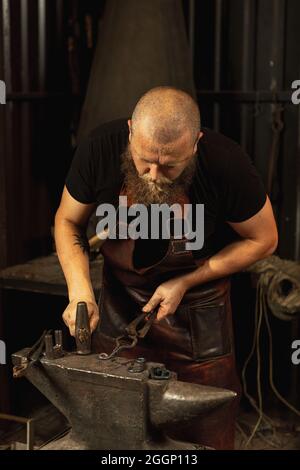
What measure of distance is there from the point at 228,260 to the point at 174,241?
0.23 meters

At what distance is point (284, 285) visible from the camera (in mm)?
4570

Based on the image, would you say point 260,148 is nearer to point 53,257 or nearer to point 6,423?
point 53,257

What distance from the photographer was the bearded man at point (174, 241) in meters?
2.60

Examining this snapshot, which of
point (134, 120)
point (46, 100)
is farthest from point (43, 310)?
point (134, 120)

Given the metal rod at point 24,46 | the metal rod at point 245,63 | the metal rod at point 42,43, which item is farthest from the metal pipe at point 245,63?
the metal rod at point 24,46

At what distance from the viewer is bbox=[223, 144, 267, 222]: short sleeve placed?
2908 mm

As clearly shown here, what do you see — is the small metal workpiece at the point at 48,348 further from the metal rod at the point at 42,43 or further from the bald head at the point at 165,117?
the metal rod at the point at 42,43

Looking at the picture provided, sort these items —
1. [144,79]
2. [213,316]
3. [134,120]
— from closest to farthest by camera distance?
[134,120]
[213,316]
[144,79]

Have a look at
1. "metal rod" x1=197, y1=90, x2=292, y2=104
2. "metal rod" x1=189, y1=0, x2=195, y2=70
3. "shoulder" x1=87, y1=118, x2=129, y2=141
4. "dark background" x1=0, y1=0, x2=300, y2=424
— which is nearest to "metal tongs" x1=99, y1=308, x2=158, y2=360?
"shoulder" x1=87, y1=118, x2=129, y2=141

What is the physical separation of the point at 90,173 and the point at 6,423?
2.11 meters

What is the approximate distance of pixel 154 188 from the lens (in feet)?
8.94

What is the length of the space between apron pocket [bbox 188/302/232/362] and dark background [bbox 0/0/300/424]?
1.48 m

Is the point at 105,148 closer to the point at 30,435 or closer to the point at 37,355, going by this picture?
the point at 37,355

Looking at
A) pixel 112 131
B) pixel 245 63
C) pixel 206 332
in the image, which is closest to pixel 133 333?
pixel 206 332
